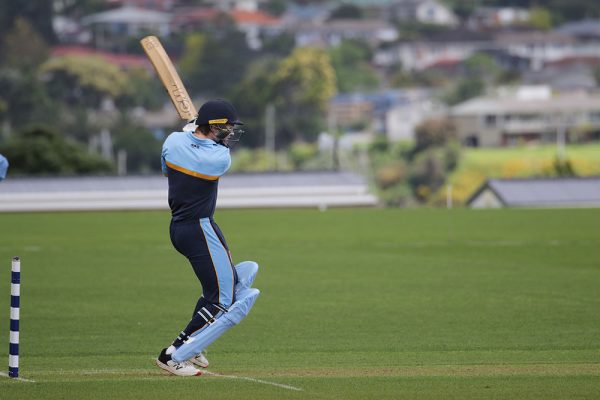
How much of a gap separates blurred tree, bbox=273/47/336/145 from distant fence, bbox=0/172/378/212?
8785cm

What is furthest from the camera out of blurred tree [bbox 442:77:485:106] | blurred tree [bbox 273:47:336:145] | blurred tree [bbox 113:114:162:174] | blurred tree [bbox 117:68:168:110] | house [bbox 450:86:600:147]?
blurred tree [bbox 442:77:485:106]

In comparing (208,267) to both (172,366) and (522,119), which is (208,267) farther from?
(522,119)

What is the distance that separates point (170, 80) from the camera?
1625 centimetres

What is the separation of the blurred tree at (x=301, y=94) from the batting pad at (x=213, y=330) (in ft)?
455

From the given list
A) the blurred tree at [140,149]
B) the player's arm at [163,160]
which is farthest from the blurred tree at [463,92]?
the player's arm at [163,160]

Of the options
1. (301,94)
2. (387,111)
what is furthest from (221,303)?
(387,111)

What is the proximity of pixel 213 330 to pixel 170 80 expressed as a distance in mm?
3048

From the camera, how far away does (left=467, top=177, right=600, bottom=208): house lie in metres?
61.4

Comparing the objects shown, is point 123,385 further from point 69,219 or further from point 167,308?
point 69,219

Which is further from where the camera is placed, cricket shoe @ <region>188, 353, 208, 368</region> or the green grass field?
cricket shoe @ <region>188, 353, 208, 368</region>

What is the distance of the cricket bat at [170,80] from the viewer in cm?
1577

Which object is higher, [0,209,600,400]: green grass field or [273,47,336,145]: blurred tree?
[0,209,600,400]: green grass field

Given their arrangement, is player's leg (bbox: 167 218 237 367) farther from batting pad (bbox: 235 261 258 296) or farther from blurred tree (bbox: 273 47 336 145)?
blurred tree (bbox: 273 47 336 145)

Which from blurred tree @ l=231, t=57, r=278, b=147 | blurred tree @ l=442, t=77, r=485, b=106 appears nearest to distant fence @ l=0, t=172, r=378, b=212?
blurred tree @ l=231, t=57, r=278, b=147
